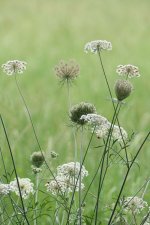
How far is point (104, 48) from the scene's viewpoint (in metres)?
1.81

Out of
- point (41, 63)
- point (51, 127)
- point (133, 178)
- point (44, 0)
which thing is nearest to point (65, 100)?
point (51, 127)

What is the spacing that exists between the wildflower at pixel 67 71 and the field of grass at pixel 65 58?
41mm

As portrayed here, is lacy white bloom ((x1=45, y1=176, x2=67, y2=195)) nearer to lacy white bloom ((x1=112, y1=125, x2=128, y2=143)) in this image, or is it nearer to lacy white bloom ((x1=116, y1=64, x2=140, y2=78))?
lacy white bloom ((x1=112, y1=125, x2=128, y2=143))

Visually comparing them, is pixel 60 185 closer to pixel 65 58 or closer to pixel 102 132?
pixel 102 132

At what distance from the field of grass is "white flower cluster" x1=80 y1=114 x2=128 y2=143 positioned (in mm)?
62

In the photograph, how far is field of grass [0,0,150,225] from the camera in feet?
12.5

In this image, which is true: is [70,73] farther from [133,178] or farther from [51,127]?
[51,127]

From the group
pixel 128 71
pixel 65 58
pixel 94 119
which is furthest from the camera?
pixel 65 58

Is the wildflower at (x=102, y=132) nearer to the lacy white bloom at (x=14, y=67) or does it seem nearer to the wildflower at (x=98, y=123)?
the wildflower at (x=98, y=123)

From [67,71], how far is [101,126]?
0.24 metres

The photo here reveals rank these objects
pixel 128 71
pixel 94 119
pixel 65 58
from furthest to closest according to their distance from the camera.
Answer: pixel 65 58 → pixel 128 71 → pixel 94 119

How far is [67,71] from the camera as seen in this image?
6.03 feet

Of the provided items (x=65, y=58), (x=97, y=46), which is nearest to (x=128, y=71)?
(x=97, y=46)

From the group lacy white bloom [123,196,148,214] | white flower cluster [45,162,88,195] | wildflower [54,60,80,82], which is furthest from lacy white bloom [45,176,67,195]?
wildflower [54,60,80,82]
